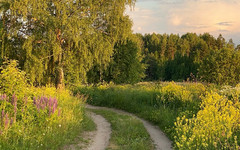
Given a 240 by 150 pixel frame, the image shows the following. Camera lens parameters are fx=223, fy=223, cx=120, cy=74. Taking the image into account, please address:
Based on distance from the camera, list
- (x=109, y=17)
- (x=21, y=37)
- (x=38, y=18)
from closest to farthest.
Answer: (x=38, y=18)
(x=21, y=37)
(x=109, y=17)

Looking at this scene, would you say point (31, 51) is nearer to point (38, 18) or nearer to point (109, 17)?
point (38, 18)

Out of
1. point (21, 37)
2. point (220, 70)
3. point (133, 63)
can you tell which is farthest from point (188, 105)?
point (220, 70)

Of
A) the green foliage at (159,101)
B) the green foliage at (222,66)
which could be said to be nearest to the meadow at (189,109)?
the green foliage at (159,101)

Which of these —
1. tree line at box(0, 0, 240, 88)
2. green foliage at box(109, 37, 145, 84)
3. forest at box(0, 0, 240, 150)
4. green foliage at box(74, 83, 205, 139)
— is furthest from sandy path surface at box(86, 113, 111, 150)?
green foliage at box(109, 37, 145, 84)

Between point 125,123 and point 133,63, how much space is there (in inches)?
897

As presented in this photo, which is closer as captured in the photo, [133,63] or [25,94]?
[25,94]

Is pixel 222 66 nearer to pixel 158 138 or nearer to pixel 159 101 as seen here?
pixel 159 101

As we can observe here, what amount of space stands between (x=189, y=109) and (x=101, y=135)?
4.34m

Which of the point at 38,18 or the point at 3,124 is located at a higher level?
the point at 38,18

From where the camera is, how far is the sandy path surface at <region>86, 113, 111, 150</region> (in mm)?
7789

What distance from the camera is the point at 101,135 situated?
9.09 metres

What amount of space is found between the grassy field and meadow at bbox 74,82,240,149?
982mm

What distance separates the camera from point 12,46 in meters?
16.9

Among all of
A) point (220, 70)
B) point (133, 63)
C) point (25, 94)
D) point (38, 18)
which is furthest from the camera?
point (220, 70)
